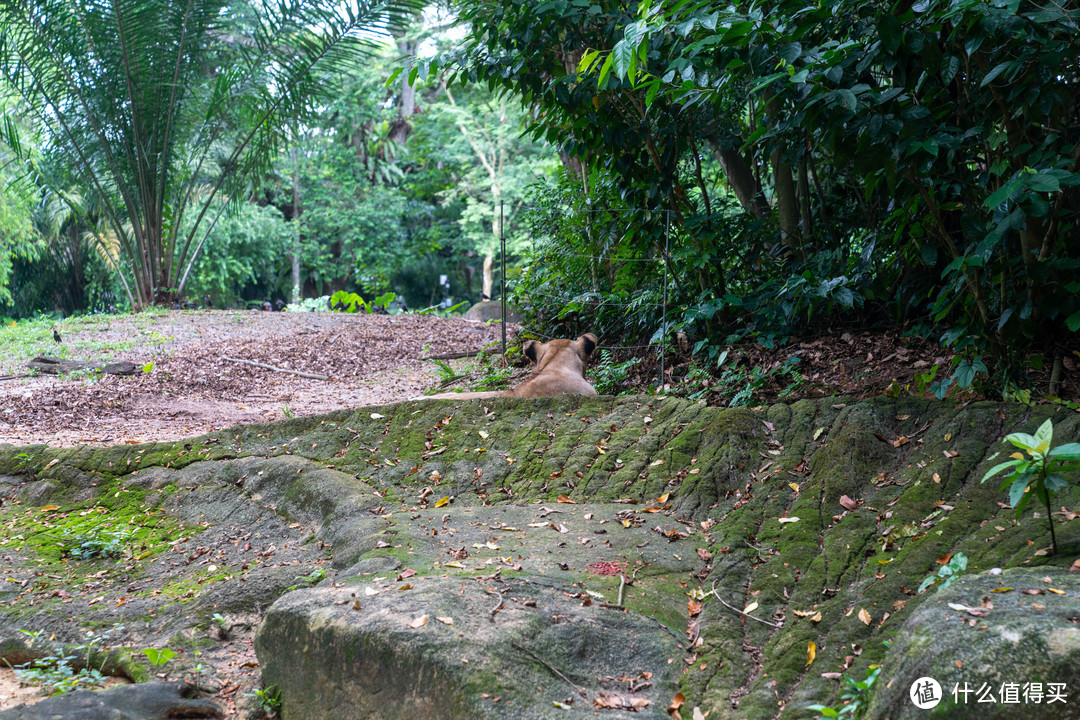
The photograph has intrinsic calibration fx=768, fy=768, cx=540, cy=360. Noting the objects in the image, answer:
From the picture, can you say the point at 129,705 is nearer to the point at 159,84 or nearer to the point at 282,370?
the point at 282,370

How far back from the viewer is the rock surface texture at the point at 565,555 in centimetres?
293

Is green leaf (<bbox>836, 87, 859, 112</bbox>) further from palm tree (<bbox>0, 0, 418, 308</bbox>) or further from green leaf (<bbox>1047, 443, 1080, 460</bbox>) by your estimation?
palm tree (<bbox>0, 0, 418, 308</bbox>)

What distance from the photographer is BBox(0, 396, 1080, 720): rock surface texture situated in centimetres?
293

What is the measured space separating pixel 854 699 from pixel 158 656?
10.3ft

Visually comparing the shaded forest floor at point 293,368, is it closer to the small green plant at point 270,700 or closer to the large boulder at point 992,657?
the large boulder at point 992,657

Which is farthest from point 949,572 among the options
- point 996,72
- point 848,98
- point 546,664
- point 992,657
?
point 996,72

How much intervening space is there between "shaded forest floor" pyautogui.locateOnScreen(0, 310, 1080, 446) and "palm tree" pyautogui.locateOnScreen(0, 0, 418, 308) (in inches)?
98.1

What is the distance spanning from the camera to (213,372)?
33.7 feet

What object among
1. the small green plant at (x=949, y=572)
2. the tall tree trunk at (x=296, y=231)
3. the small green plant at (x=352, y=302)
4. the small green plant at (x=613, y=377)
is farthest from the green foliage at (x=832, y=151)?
the tall tree trunk at (x=296, y=231)

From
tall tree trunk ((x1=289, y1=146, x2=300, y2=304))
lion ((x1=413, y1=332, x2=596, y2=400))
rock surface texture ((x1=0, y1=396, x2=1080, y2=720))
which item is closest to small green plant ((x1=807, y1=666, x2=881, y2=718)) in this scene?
rock surface texture ((x1=0, y1=396, x2=1080, y2=720))

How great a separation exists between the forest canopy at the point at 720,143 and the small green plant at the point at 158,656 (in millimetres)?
3458

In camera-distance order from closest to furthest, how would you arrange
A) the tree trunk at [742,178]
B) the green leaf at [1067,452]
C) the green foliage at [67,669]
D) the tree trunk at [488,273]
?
the green leaf at [1067,452], the green foliage at [67,669], the tree trunk at [742,178], the tree trunk at [488,273]

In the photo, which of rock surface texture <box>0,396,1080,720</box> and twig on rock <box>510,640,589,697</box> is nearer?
rock surface texture <box>0,396,1080,720</box>

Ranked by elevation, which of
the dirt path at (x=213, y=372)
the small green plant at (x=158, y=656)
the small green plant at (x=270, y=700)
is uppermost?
the dirt path at (x=213, y=372)
